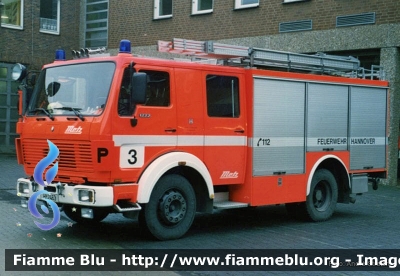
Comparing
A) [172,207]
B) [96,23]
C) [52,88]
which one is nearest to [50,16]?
[96,23]

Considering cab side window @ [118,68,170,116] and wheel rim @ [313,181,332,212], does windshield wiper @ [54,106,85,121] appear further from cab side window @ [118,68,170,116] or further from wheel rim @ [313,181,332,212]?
A: wheel rim @ [313,181,332,212]

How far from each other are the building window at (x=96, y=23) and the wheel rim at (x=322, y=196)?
15.8 m

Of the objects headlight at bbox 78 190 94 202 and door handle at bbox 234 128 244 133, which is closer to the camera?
headlight at bbox 78 190 94 202

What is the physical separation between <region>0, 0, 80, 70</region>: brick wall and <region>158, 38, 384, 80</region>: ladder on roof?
15970 mm

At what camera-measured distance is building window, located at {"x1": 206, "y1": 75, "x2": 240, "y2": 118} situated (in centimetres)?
938

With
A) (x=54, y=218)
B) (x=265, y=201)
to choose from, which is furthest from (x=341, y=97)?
(x=54, y=218)

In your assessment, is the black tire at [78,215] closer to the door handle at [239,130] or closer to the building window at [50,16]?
the door handle at [239,130]

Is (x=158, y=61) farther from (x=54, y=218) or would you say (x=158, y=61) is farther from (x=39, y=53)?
(x=39, y=53)

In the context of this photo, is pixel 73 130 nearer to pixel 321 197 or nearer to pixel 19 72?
pixel 19 72

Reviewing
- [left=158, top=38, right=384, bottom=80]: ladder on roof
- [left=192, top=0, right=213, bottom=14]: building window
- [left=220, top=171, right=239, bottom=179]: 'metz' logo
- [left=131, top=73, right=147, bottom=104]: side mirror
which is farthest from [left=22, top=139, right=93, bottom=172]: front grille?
[left=192, top=0, right=213, bottom=14]: building window

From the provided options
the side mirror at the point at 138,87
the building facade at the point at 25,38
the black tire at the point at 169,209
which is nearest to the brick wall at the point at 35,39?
the building facade at the point at 25,38

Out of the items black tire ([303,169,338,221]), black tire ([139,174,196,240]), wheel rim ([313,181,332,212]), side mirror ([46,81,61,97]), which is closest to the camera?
black tire ([139,174,196,240])

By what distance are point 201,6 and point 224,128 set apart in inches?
493

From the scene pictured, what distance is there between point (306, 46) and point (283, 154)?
8460 millimetres
